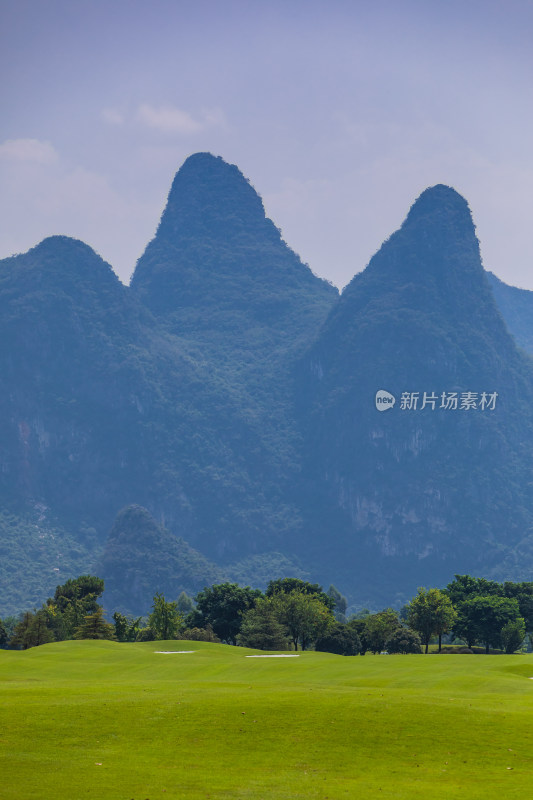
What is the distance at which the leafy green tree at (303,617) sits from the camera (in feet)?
353

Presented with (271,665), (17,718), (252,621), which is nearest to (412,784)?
(17,718)

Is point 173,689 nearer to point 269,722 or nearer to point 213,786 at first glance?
point 269,722

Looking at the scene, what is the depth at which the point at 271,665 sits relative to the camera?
58.1 metres

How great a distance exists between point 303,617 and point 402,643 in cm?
1366

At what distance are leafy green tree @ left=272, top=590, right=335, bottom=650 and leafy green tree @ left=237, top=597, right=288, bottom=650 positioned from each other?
0.98 metres

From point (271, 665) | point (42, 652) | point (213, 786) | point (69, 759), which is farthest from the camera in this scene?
point (42, 652)

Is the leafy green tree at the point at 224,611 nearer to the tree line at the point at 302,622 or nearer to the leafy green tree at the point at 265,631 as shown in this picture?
the tree line at the point at 302,622

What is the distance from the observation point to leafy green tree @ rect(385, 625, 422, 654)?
98.4 meters

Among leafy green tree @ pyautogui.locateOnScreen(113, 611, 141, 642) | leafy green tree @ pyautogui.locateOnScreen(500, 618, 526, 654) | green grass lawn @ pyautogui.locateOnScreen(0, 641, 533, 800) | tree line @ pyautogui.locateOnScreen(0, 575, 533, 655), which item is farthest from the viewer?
leafy green tree @ pyautogui.locateOnScreen(113, 611, 141, 642)

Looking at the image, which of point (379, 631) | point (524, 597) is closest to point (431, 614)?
point (379, 631)

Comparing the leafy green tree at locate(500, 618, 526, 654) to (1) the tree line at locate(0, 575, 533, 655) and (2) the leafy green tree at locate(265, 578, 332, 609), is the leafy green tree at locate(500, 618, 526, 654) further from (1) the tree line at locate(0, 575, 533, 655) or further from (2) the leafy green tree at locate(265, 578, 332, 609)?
(2) the leafy green tree at locate(265, 578, 332, 609)

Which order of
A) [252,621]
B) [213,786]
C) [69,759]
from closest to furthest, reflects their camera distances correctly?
[213,786] → [69,759] → [252,621]

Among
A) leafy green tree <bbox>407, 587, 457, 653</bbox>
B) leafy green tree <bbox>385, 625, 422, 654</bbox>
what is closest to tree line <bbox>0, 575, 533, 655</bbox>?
leafy green tree <bbox>407, 587, 457, 653</bbox>

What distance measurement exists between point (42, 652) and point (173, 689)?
99.3ft
